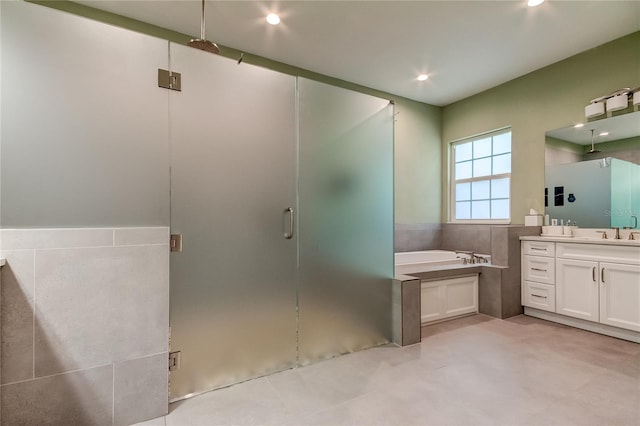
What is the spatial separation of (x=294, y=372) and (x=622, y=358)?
2489mm

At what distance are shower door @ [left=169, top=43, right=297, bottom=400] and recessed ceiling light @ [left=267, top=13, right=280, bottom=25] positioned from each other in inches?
37.1

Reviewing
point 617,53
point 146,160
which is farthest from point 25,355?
point 617,53

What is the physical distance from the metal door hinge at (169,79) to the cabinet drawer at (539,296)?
3784 millimetres

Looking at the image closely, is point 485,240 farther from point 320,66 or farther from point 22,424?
point 22,424

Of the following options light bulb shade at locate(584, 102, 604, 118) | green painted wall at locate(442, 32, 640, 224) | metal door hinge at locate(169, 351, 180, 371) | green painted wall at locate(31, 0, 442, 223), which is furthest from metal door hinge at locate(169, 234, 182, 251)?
light bulb shade at locate(584, 102, 604, 118)

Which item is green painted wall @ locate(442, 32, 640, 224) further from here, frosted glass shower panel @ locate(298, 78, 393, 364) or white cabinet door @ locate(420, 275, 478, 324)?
frosted glass shower panel @ locate(298, 78, 393, 364)

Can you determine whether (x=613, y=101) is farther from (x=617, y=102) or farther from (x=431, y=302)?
(x=431, y=302)

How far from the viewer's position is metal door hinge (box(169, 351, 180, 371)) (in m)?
1.60

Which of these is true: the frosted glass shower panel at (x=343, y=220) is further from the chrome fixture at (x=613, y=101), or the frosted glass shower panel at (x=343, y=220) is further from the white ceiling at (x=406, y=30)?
the chrome fixture at (x=613, y=101)

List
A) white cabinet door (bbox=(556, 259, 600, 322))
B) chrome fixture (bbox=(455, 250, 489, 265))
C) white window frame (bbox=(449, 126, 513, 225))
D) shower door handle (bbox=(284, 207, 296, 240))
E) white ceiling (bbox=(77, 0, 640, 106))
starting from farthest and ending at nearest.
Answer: white window frame (bbox=(449, 126, 513, 225)), chrome fixture (bbox=(455, 250, 489, 265)), white cabinet door (bbox=(556, 259, 600, 322)), white ceiling (bbox=(77, 0, 640, 106)), shower door handle (bbox=(284, 207, 296, 240))

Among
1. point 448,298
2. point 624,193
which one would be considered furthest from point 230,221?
point 624,193

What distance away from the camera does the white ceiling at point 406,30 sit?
2363 mm

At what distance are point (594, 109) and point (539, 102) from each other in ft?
1.94

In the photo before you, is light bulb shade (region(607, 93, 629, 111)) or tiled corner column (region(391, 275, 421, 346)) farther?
light bulb shade (region(607, 93, 629, 111))
